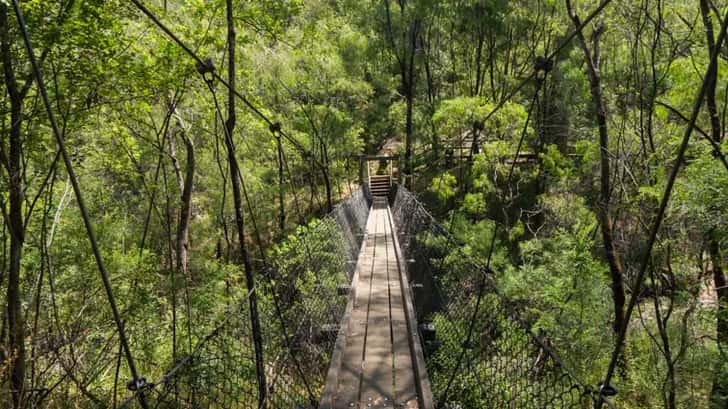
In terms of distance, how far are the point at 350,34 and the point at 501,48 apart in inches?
176

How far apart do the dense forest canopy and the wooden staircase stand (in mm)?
1660

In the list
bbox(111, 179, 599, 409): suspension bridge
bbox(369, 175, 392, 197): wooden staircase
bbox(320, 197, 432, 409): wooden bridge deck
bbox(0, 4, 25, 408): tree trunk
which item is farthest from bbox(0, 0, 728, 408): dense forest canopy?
bbox(369, 175, 392, 197): wooden staircase

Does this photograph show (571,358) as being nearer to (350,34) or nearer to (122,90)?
(122,90)

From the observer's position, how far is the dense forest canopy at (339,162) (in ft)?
8.01

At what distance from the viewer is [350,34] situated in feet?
30.0

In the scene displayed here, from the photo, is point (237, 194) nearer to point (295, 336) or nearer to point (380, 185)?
point (295, 336)

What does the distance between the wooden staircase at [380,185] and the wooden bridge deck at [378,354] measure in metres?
9.37

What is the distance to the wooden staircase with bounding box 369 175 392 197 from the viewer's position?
41.9 ft

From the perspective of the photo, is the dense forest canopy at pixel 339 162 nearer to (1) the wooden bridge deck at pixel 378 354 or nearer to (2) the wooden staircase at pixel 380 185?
(1) the wooden bridge deck at pixel 378 354

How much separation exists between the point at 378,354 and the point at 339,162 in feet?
28.2

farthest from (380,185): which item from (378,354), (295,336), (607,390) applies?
(607,390)

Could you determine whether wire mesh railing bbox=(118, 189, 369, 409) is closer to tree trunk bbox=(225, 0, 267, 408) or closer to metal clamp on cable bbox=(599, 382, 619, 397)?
tree trunk bbox=(225, 0, 267, 408)

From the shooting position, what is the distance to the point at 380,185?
13000mm

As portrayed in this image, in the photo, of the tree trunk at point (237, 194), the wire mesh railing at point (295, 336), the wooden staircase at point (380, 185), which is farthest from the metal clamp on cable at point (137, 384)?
the wooden staircase at point (380, 185)
